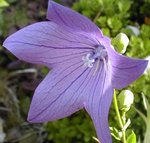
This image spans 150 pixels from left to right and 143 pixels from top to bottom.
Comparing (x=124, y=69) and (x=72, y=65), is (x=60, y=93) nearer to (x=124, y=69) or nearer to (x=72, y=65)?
(x=72, y=65)

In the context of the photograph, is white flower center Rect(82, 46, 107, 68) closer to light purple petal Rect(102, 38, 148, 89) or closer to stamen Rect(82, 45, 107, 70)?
stamen Rect(82, 45, 107, 70)

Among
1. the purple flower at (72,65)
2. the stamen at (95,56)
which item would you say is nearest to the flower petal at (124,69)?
the purple flower at (72,65)

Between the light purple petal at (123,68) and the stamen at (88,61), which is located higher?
the light purple petal at (123,68)

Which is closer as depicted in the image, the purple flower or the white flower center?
the purple flower

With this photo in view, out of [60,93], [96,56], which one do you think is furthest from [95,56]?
[60,93]

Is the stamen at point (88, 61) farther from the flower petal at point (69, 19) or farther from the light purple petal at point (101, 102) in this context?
the flower petal at point (69, 19)

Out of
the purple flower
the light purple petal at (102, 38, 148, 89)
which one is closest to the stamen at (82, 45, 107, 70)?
the purple flower
